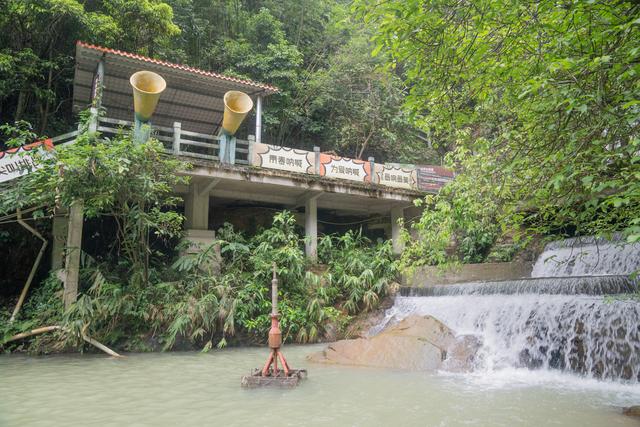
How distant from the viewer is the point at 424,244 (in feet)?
21.1

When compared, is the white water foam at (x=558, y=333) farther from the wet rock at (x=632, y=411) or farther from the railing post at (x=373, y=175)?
the railing post at (x=373, y=175)

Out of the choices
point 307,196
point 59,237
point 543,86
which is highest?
point 307,196

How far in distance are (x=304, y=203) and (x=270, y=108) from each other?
19.6 ft

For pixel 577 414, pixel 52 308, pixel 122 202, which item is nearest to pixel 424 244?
A: pixel 577 414

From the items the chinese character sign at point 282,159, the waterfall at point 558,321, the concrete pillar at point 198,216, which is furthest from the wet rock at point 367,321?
the chinese character sign at point 282,159

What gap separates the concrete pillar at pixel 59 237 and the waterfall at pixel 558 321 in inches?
318

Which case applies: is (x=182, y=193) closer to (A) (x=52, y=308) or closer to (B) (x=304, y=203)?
(B) (x=304, y=203)

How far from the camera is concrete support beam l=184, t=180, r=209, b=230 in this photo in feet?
38.3

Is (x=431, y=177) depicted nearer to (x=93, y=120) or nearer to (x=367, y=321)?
(x=367, y=321)

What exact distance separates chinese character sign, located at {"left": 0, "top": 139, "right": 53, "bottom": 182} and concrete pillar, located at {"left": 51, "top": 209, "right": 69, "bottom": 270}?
4.74 ft

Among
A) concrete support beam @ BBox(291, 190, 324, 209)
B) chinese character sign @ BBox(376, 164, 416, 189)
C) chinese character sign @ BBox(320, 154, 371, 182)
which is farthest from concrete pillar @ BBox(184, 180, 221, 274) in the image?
chinese character sign @ BBox(376, 164, 416, 189)

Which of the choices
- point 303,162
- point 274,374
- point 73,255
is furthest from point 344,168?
point 274,374

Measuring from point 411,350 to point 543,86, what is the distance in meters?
5.17

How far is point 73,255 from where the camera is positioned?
9.04 m
